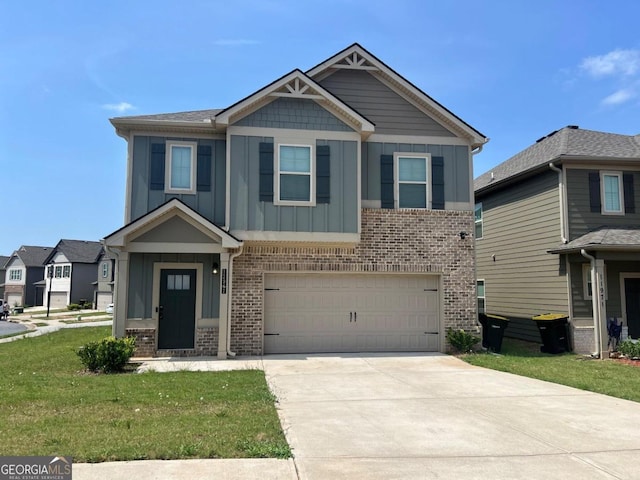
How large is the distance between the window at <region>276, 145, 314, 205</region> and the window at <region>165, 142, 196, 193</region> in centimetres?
227

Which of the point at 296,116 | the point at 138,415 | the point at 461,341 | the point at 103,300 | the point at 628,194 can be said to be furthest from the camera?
the point at 103,300

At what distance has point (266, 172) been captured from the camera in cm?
1229

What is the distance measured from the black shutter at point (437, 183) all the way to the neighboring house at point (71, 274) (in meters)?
45.5

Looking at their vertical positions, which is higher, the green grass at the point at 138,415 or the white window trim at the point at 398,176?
the white window trim at the point at 398,176

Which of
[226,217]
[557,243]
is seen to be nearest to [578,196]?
[557,243]

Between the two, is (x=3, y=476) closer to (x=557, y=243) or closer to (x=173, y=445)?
(x=173, y=445)

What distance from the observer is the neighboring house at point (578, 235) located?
13531mm

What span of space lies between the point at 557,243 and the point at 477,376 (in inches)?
264

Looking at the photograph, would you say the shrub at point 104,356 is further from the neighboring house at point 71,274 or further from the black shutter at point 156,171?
the neighboring house at point 71,274

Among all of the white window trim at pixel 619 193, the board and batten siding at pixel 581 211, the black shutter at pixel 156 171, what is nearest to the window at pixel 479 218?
the board and batten siding at pixel 581 211

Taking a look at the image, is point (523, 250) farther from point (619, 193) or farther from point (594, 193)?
point (619, 193)

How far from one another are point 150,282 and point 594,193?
12.9m

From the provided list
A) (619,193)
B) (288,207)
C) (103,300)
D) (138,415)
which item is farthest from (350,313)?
(103,300)

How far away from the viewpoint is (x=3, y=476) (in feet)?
14.0
